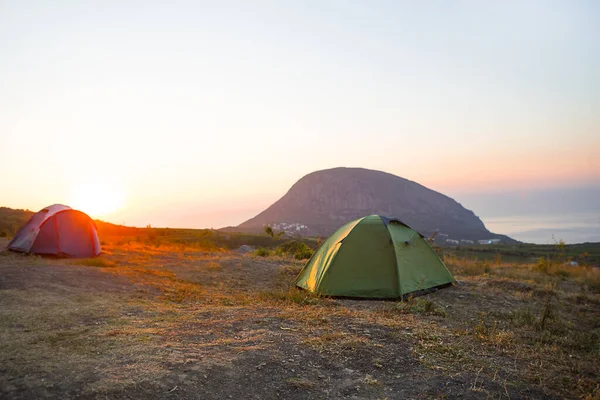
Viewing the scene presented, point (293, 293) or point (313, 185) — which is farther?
point (313, 185)

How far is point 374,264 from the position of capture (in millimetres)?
10273

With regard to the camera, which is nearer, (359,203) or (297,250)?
(297,250)

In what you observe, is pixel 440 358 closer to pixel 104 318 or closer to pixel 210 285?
pixel 104 318

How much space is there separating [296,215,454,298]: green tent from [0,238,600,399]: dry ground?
57 cm

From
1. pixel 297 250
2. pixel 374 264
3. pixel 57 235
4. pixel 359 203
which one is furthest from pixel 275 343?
pixel 359 203

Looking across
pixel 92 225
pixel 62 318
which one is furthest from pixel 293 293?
pixel 92 225

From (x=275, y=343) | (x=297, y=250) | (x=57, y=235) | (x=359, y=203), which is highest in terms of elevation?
(x=359, y=203)

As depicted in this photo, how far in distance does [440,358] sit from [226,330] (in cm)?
328

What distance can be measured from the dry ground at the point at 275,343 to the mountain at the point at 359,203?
4399 inches

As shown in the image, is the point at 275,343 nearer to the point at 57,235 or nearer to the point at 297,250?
the point at 57,235

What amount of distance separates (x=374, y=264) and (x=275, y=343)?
16.7 ft

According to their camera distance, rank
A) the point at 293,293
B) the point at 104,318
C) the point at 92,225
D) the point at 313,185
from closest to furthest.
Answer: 1. the point at 104,318
2. the point at 293,293
3. the point at 92,225
4. the point at 313,185

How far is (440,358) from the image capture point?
5.46m

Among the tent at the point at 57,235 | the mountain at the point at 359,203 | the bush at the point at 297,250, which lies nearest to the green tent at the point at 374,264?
the bush at the point at 297,250
